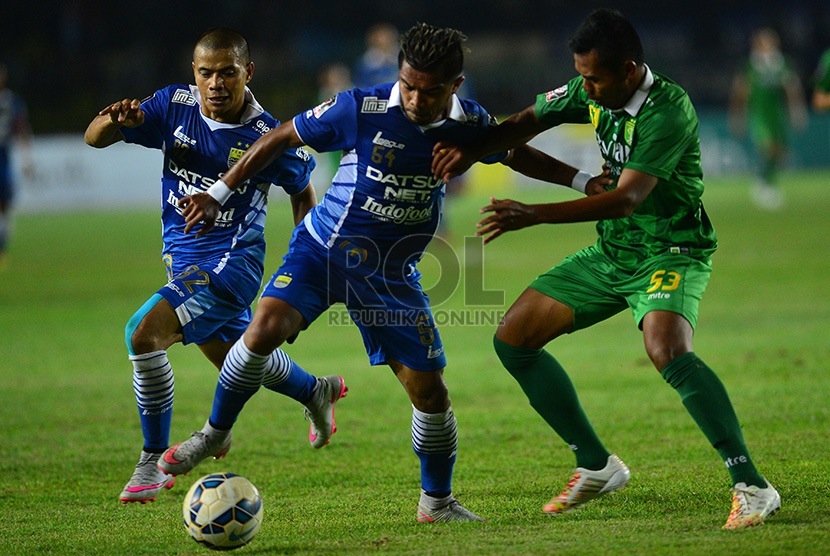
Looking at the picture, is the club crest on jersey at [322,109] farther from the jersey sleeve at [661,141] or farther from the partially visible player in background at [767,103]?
the partially visible player in background at [767,103]

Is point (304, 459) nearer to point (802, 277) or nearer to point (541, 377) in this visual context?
point (541, 377)

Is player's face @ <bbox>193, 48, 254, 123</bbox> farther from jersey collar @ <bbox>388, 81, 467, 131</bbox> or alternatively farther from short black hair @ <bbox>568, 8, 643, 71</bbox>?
short black hair @ <bbox>568, 8, 643, 71</bbox>

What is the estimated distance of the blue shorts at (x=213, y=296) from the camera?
559cm

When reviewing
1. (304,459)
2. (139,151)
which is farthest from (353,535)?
(139,151)

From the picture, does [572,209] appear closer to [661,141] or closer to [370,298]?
[661,141]

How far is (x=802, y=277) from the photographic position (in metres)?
12.8

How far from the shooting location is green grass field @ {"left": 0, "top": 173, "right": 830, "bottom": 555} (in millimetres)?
4660

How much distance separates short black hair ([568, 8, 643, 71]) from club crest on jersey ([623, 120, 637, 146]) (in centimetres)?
27

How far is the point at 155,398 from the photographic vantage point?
18.1 feet

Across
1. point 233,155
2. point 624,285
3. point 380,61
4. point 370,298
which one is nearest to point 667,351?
point 624,285

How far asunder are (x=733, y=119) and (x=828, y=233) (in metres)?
12.6

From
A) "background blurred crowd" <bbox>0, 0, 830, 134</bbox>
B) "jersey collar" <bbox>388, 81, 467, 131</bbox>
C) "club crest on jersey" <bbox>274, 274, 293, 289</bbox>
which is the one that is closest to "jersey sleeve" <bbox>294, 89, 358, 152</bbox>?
"jersey collar" <bbox>388, 81, 467, 131</bbox>

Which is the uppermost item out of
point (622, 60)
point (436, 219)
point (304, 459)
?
point (622, 60)

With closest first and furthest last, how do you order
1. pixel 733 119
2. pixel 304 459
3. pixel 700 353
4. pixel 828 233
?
pixel 304 459 < pixel 700 353 < pixel 828 233 < pixel 733 119
